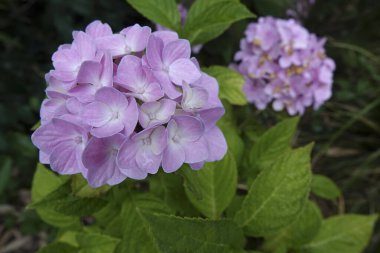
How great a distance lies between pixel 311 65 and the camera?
1.59 metres

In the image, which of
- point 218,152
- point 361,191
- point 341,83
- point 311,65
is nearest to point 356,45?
point 341,83

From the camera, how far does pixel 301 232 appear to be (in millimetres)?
1062

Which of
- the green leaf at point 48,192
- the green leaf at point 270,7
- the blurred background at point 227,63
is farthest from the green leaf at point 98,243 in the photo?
the green leaf at point 270,7

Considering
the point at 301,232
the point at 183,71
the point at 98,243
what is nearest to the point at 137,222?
the point at 98,243

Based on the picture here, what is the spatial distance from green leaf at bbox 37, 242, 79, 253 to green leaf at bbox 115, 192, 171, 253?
0.10 m

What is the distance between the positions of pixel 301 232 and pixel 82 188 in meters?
0.51

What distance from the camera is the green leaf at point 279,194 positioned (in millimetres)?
819

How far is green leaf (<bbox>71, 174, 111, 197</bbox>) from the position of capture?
81cm

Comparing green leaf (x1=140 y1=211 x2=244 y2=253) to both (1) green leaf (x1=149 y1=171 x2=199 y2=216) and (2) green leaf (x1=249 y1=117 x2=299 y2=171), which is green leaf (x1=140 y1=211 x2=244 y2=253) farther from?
(2) green leaf (x1=249 y1=117 x2=299 y2=171)

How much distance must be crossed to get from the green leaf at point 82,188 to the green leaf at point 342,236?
52cm

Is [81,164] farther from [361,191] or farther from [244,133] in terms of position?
[361,191]

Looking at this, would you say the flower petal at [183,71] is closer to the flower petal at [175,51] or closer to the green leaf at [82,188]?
the flower petal at [175,51]

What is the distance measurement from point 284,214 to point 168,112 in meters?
0.29

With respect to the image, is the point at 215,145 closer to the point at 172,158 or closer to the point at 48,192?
the point at 172,158
